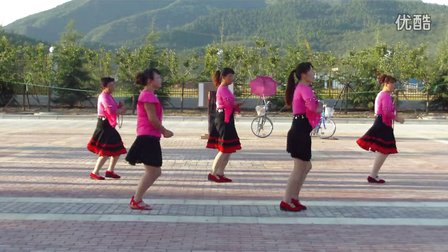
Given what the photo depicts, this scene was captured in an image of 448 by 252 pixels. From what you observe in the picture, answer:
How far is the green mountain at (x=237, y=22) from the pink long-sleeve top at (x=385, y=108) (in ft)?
301

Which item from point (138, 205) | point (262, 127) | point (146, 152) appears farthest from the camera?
point (262, 127)

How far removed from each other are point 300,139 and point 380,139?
2.81m

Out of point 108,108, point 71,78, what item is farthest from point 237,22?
point 108,108

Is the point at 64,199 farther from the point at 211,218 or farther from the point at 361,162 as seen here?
the point at 361,162

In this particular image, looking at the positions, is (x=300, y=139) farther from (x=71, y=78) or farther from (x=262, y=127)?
(x=71, y=78)

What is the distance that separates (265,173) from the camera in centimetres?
1020

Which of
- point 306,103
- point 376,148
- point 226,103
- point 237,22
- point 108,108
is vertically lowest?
point 376,148

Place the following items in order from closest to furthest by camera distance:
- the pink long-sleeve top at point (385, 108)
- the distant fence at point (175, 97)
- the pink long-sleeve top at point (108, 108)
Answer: the pink long-sleeve top at point (108, 108) < the pink long-sleeve top at point (385, 108) < the distant fence at point (175, 97)

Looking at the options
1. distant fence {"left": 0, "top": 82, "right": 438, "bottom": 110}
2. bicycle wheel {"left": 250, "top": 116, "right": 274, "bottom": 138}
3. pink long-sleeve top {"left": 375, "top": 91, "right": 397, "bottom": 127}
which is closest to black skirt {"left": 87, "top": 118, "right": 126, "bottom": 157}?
pink long-sleeve top {"left": 375, "top": 91, "right": 397, "bottom": 127}

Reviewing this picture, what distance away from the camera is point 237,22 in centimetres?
14900

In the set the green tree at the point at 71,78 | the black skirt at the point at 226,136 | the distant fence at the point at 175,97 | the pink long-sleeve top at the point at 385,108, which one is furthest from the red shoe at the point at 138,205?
the green tree at the point at 71,78

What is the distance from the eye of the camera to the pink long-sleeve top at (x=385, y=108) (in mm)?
9133

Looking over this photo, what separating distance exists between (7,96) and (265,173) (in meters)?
26.3

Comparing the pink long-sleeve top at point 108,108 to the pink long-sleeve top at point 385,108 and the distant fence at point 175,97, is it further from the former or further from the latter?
the distant fence at point 175,97
